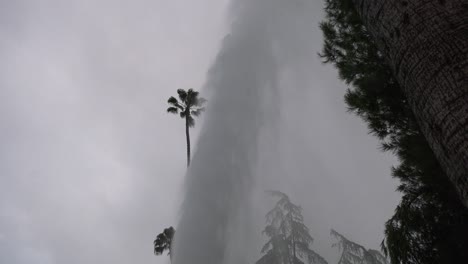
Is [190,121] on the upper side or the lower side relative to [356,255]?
upper

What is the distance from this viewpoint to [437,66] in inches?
57.1

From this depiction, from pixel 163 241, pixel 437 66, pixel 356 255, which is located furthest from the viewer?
pixel 163 241

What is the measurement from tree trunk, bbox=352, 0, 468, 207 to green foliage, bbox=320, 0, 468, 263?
328 cm

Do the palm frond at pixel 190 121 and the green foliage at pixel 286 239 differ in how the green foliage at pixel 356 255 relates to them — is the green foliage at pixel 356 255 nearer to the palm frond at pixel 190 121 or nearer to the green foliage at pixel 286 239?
the green foliage at pixel 286 239

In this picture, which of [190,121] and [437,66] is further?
[190,121]

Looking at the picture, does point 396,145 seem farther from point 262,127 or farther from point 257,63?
point 257,63

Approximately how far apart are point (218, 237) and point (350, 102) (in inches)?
515

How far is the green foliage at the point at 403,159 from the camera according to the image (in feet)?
17.6

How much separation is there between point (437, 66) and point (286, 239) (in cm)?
2152

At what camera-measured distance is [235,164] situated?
21625mm

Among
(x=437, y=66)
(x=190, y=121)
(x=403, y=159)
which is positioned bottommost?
(x=437, y=66)

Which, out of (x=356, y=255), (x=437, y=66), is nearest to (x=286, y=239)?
(x=356, y=255)

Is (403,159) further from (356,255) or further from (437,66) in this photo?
(356,255)

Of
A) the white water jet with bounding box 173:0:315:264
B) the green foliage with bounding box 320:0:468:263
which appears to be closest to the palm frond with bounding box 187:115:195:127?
the white water jet with bounding box 173:0:315:264
